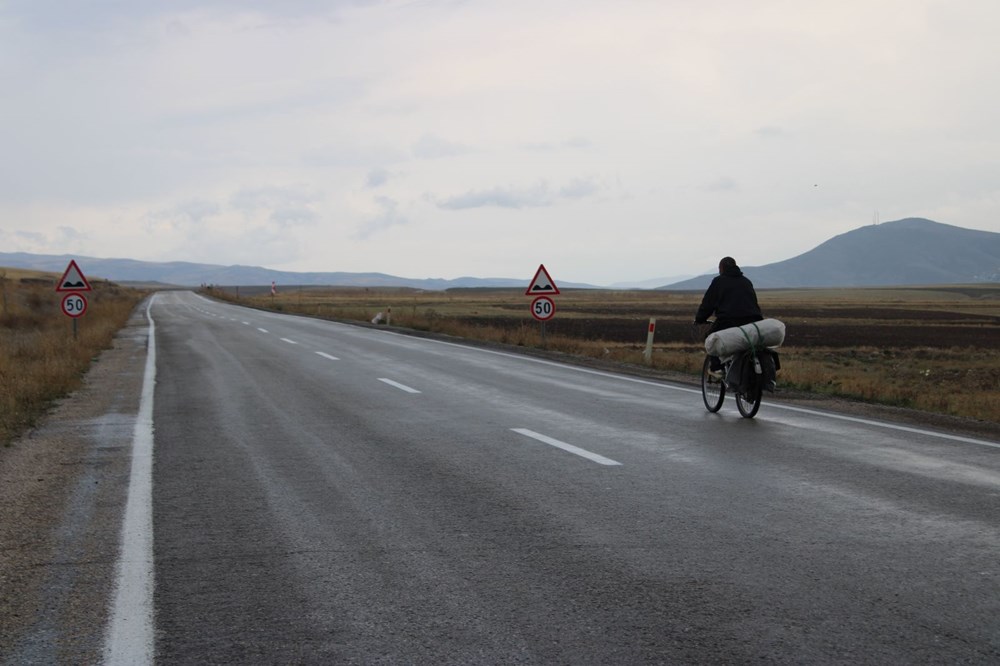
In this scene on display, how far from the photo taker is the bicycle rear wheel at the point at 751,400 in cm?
1098

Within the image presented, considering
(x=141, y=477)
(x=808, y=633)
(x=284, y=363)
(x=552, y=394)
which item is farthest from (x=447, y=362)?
(x=808, y=633)

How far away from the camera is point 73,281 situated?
23297 millimetres

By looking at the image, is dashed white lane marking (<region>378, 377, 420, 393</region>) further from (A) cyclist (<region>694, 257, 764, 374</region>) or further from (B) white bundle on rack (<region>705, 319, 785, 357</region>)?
(B) white bundle on rack (<region>705, 319, 785, 357</region>)

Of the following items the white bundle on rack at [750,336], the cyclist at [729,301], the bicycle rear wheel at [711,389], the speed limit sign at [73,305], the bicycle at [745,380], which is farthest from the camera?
the speed limit sign at [73,305]

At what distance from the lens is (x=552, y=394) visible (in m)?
13.7

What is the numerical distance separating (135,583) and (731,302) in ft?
27.4

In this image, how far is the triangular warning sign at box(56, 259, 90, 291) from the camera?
23.1 metres

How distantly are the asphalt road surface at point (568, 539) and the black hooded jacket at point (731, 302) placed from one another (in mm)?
1221

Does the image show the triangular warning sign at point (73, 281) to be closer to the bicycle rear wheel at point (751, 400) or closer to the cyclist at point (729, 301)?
the cyclist at point (729, 301)

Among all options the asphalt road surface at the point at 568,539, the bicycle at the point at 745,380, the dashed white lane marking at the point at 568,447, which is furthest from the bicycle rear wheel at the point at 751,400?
the dashed white lane marking at the point at 568,447

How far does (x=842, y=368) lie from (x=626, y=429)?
18.9m

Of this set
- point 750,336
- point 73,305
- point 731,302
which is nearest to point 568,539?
point 750,336

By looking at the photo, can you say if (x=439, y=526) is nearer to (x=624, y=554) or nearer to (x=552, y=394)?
(x=624, y=554)

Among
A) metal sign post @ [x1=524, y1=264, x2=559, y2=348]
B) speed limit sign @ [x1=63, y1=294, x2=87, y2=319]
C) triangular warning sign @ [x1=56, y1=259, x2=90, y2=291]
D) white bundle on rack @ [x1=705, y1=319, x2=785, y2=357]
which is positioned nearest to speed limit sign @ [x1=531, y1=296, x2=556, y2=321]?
metal sign post @ [x1=524, y1=264, x2=559, y2=348]
